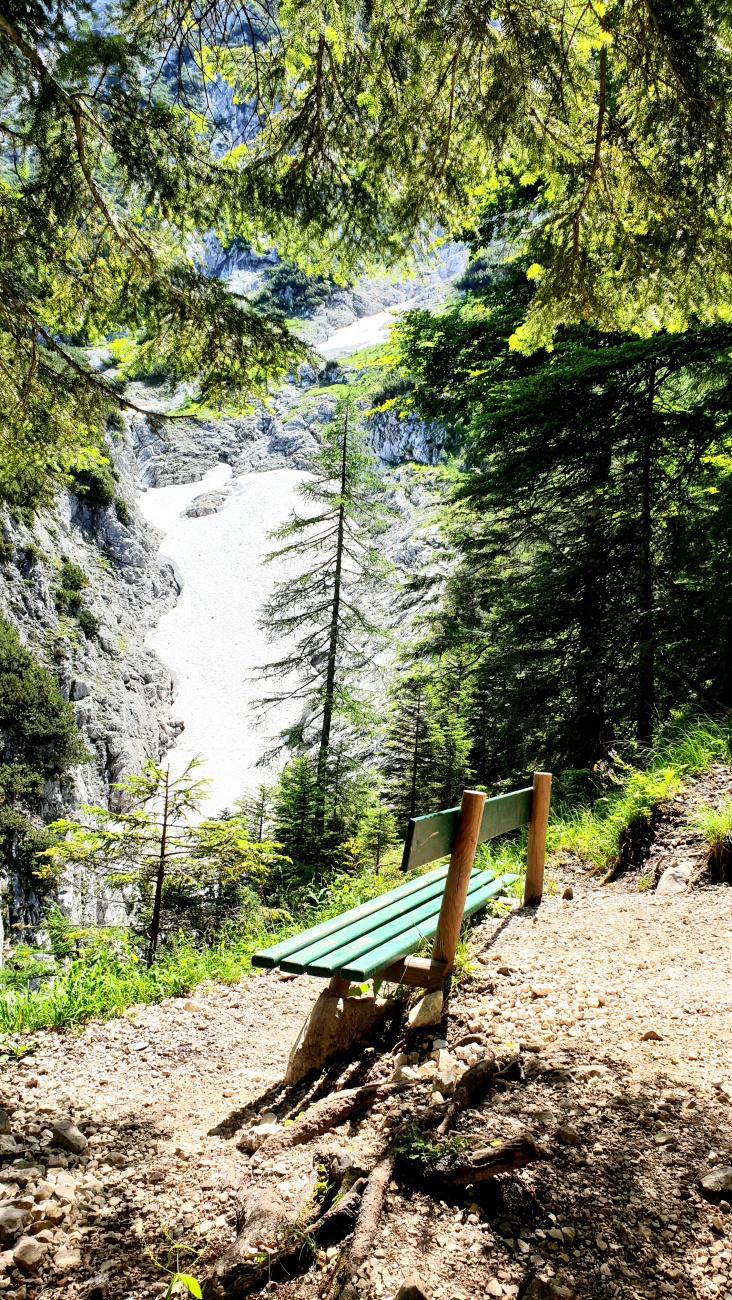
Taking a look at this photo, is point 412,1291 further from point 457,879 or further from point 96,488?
point 96,488

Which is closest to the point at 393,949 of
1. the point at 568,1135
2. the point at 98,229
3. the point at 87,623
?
the point at 568,1135

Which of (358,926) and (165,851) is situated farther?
(165,851)

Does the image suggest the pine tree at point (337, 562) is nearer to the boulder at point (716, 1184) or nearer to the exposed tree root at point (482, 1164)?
the exposed tree root at point (482, 1164)

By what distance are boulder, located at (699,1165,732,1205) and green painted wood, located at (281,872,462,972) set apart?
4.79ft

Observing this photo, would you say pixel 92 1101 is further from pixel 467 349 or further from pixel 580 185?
pixel 467 349

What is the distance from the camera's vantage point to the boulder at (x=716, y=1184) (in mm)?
1788

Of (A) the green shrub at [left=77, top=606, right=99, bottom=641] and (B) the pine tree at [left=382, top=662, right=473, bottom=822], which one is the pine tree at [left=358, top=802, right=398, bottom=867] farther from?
(A) the green shrub at [left=77, top=606, right=99, bottom=641]

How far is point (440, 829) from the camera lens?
3.02 meters

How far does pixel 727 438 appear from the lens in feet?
24.8

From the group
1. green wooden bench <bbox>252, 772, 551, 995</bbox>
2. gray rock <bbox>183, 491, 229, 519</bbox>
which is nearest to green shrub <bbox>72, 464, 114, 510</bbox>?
gray rock <bbox>183, 491, 229, 519</bbox>

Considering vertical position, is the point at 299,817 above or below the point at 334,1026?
below

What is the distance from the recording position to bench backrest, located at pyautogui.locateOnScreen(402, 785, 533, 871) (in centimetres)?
280

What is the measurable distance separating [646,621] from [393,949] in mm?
6042

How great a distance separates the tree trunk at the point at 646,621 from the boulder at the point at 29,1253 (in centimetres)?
679
